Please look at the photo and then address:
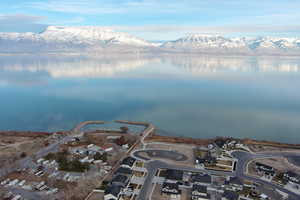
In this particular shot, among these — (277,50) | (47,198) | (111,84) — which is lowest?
(47,198)

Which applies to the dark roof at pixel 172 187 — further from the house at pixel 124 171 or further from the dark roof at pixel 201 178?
the house at pixel 124 171

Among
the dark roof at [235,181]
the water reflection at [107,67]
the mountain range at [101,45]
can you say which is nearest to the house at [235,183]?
the dark roof at [235,181]

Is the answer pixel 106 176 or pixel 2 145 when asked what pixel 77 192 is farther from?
pixel 2 145

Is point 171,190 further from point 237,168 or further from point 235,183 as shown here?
point 237,168

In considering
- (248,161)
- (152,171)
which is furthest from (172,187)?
(248,161)

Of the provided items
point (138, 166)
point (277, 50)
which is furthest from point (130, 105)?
point (277, 50)

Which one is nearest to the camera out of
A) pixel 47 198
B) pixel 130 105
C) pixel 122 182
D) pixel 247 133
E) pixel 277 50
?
pixel 47 198

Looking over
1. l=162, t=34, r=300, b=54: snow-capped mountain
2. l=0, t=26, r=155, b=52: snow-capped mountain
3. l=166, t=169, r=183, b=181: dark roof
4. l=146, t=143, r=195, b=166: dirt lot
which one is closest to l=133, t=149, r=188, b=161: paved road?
l=146, t=143, r=195, b=166: dirt lot

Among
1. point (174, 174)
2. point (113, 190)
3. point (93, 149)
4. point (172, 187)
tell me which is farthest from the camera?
point (93, 149)
